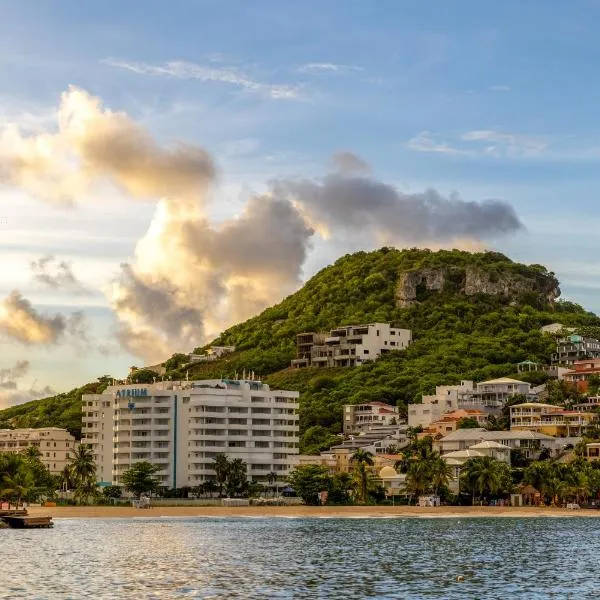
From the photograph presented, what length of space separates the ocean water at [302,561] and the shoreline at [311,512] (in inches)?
1026

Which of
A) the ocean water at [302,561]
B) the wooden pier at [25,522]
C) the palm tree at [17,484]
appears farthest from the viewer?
the palm tree at [17,484]

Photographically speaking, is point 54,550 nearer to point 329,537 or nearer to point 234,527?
point 329,537

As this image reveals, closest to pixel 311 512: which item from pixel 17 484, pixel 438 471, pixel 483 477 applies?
pixel 438 471

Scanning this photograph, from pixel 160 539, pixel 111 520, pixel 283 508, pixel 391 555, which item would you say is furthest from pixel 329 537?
pixel 283 508

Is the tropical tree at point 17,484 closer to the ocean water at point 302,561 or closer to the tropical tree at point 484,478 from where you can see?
the ocean water at point 302,561

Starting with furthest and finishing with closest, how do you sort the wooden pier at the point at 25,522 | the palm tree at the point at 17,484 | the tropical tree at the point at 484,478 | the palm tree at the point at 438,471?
the palm tree at the point at 438,471 < the tropical tree at the point at 484,478 < the palm tree at the point at 17,484 < the wooden pier at the point at 25,522

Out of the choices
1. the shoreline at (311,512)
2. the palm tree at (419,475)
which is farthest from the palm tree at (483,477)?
the palm tree at (419,475)

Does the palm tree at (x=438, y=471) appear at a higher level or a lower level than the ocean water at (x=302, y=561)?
higher

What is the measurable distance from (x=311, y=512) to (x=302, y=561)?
289ft

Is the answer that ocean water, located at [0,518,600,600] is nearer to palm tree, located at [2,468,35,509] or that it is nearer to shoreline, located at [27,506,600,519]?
palm tree, located at [2,468,35,509]

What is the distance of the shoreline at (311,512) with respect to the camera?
7092 inches

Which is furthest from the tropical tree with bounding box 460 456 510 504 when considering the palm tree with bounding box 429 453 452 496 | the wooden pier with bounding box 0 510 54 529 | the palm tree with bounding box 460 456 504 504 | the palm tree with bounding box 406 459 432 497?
the wooden pier with bounding box 0 510 54 529

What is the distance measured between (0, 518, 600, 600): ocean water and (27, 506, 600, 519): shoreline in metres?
26.1

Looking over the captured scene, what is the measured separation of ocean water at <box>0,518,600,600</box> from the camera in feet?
249
